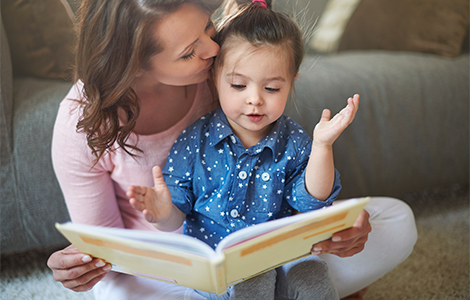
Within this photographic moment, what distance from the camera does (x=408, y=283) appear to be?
119 centimetres

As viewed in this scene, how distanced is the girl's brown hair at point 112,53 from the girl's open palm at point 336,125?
33cm

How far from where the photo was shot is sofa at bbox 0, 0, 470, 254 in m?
1.13

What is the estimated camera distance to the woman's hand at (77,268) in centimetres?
72

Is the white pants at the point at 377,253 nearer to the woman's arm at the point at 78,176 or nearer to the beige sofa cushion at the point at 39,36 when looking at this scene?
the woman's arm at the point at 78,176

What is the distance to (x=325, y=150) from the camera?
2.45 ft

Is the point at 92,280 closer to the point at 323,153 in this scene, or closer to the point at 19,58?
the point at 323,153

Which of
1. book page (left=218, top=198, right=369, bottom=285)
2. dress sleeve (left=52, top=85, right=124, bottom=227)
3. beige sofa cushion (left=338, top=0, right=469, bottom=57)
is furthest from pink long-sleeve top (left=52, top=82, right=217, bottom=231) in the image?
beige sofa cushion (left=338, top=0, right=469, bottom=57)

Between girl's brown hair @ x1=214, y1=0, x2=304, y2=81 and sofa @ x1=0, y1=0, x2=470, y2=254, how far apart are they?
71mm

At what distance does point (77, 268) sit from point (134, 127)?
0.34m

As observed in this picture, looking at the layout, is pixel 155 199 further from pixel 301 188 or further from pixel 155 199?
pixel 301 188

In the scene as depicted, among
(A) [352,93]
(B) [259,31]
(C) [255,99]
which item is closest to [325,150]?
(C) [255,99]

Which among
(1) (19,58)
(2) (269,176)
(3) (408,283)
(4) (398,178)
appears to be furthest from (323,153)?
(1) (19,58)

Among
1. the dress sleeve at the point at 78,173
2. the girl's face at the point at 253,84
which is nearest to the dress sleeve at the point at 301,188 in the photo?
the girl's face at the point at 253,84

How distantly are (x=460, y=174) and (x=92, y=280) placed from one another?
4.76ft
